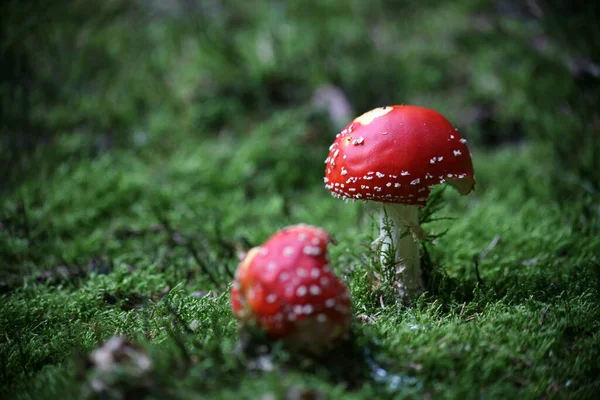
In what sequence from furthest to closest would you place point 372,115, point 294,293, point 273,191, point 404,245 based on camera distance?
1. point 273,191
2. point 404,245
3. point 372,115
4. point 294,293

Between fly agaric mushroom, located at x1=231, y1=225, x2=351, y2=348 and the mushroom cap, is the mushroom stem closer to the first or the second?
the mushroom cap

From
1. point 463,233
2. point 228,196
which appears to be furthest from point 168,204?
point 463,233

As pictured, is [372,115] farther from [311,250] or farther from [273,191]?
[273,191]

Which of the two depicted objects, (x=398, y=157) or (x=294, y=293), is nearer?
(x=294, y=293)

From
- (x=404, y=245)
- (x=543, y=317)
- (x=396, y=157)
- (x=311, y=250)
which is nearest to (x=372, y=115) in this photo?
(x=396, y=157)

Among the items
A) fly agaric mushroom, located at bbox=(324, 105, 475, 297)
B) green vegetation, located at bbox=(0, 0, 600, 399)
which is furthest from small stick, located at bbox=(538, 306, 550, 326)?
fly agaric mushroom, located at bbox=(324, 105, 475, 297)

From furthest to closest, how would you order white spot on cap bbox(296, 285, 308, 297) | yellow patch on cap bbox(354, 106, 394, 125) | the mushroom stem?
the mushroom stem → yellow patch on cap bbox(354, 106, 394, 125) → white spot on cap bbox(296, 285, 308, 297)

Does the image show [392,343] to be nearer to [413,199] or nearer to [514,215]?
[413,199]
